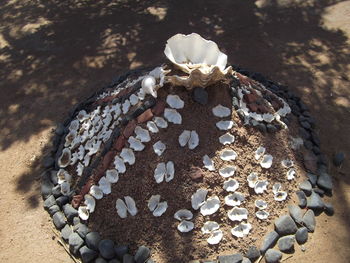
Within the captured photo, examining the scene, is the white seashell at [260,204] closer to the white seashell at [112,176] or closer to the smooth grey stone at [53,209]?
the white seashell at [112,176]

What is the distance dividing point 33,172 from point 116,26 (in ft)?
10.7

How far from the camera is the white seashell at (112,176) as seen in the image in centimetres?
325

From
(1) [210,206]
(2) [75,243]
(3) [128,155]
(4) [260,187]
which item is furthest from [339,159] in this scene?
(2) [75,243]

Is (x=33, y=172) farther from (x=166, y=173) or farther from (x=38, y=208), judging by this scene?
(x=166, y=173)

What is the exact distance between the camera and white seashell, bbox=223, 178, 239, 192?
316 centimetres

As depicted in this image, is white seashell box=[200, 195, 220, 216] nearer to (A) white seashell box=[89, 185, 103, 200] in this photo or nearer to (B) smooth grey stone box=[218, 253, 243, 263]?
(B) smooth grey stone box=[218, 253, 243, 263]

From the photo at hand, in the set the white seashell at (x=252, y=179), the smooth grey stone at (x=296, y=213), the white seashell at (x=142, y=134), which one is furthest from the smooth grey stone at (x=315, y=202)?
the white seashell at (x=142, y=134)

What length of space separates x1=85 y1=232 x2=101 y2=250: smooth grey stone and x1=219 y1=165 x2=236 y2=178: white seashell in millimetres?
1135

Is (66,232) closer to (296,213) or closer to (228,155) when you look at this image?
(228,155)

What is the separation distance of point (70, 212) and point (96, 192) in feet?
1.00

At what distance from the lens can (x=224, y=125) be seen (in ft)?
10.7

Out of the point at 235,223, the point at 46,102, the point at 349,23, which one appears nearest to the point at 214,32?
the point at 349,23

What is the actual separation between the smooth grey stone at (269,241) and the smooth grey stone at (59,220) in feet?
5.52

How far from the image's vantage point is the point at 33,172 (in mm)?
3910
